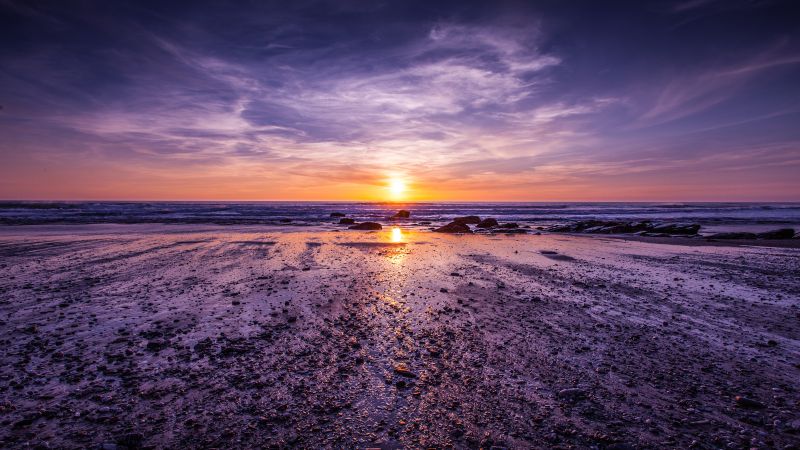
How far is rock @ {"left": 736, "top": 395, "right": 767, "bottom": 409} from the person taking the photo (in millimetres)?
4199

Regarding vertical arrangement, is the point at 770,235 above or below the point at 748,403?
above

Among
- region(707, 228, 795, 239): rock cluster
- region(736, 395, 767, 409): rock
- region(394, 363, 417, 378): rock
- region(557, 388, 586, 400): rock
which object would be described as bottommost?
region(557, 388, 586, 400): rock

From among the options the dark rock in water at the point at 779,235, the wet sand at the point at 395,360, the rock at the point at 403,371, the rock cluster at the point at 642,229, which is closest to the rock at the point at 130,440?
the wet sand at the point at 395,360

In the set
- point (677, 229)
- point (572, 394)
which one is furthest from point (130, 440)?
point (677, 229)

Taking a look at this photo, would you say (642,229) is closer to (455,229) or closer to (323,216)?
(455,229)

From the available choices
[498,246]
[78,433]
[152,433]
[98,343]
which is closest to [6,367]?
[98,343]

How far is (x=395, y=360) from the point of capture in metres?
5.44

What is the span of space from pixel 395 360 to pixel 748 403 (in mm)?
4354

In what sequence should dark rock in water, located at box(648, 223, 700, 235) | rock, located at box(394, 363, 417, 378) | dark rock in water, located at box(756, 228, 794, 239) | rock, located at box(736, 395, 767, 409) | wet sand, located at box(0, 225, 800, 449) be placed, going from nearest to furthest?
wet sand, located at box(0, 225, 800, 449) → rock, located at box(736, 395, 767, 409) → rock, located at box(394, 363, 417, 378) → dark rock in water, located at box(756, 228, 794, 239) → dark rock in water, located at box(648, 223, 700, 235)

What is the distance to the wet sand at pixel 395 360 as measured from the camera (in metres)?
3.80

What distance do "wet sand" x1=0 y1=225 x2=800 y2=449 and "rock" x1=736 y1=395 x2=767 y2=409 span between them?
2 cm

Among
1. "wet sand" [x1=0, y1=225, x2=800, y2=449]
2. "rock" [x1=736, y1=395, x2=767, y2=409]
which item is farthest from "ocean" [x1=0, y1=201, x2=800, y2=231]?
"rock" [x1=736, y1=395, x2=767, y2=409]

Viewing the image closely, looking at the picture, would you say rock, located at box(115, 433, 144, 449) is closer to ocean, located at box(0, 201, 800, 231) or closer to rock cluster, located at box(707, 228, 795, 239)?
ocean, located at box(0, 201, 800, 231)

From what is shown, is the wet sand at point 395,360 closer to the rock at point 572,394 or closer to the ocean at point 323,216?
the rock at point 572,394
